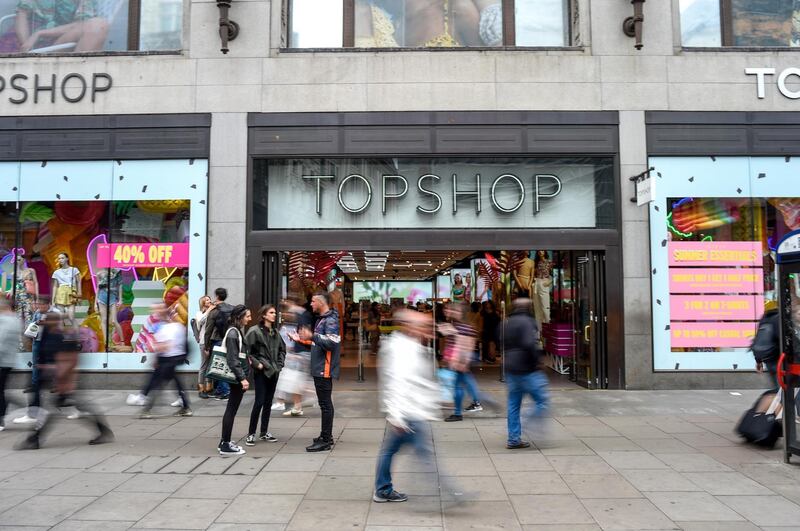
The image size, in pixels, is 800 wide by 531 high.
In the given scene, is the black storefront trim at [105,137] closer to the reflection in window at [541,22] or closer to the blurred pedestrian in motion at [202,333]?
the blurred pedestrian in motion at [202,333]

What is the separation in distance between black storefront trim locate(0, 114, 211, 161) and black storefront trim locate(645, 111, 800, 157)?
8.77 m

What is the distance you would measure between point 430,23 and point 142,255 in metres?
7.42

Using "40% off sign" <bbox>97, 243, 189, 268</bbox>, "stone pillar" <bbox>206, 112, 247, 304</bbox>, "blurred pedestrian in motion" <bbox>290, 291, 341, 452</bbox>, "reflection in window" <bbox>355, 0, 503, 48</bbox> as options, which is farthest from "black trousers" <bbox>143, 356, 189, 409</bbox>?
"reflection in window" <bbox>355, 0, 503, 48</bbox>

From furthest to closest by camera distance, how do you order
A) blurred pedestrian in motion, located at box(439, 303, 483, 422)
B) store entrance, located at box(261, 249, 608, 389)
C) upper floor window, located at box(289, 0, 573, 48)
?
upper floor window, located at box(289, 0, 573, 48) < store entrance, located at box(261, 249, 608, 389) < blurred pedestrian in motion, located at box(439, 303, 483, 422)

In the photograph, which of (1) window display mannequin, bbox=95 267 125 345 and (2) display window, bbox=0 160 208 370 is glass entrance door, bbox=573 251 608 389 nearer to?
(2) display window, bbox=0 160 208 370

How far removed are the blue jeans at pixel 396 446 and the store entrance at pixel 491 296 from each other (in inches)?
117

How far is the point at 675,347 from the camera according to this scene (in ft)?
35.8

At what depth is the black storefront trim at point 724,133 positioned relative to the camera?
11195mm

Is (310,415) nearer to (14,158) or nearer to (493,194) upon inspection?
(493,194)

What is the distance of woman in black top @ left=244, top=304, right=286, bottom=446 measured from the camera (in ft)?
23.2

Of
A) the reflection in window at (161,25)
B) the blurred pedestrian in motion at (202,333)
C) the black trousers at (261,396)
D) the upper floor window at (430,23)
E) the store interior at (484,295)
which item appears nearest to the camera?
the black trousers at (261,396)

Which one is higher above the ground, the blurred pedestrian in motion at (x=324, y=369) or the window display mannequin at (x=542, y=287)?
Result: the window display mannequin at (x=542, y=287)

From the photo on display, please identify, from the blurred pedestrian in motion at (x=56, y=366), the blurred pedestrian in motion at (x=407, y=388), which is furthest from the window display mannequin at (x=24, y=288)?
the blurred pedestrian in motion at (x=407, y=388)

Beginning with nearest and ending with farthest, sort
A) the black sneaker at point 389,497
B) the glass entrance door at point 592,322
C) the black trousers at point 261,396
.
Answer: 1. the black sneaker at point 389,497
2. the black trousers at point 261,396
3. the glass entrance door at point 592,322
